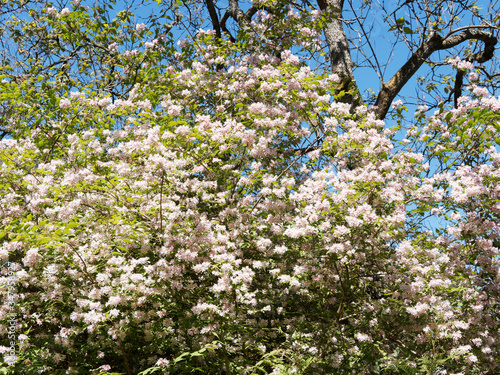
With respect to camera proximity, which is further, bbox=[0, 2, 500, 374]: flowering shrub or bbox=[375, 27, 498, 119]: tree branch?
bbox=[375, 27, 498, 119]: tree branch

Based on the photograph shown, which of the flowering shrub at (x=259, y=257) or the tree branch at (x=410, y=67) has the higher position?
the tree branch at (x=410, y=67)

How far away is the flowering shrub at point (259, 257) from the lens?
3.35 m

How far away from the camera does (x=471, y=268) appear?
157 inches

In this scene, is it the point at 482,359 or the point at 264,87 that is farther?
the point at 264,87

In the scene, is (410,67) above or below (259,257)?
above

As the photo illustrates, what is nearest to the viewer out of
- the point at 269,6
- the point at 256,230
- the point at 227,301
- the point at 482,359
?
the point at 227,301

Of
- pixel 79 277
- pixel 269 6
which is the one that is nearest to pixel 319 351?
pixel 79 277

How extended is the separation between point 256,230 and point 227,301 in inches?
43.0

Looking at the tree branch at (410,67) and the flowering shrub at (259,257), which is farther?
the tree branch at (410,67)

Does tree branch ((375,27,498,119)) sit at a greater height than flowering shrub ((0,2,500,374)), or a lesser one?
greater

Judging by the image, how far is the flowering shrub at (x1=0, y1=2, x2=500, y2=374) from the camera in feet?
11.0

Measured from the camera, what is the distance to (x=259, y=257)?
421cm

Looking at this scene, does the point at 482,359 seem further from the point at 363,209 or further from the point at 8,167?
the point at 8,167

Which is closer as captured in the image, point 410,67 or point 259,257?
point 259,257
